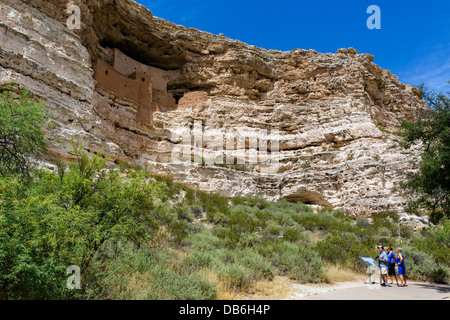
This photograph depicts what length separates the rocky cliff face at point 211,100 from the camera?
43.4 feet

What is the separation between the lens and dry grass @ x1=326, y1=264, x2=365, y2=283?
6869mm

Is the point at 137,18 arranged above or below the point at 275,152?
above

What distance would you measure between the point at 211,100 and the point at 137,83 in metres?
5.18

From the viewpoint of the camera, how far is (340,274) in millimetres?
7129

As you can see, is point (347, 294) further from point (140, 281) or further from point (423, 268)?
point (423, 268)

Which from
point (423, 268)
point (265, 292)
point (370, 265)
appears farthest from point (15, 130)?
point (423, 268)

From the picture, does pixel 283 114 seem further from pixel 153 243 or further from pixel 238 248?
pixel 153 243

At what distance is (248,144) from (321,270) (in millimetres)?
13909

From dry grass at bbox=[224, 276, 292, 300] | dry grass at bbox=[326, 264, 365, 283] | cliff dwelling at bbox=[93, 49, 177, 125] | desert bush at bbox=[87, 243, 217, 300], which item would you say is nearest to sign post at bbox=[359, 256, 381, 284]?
dry grass at bbox=[326, 264, 365, 283]

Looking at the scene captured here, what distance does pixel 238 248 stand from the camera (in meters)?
8.02

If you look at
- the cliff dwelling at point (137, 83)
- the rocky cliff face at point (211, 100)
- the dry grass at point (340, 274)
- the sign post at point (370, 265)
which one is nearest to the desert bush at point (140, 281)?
the dry grass at point (340, 274)

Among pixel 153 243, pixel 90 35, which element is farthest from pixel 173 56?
pixel 153 243

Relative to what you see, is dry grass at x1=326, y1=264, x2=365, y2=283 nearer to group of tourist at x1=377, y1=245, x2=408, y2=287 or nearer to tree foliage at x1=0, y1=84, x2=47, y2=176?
group of tourist at x1=377, y1=245, x2=408, y2=287

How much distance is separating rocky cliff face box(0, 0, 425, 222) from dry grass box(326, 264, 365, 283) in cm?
588
